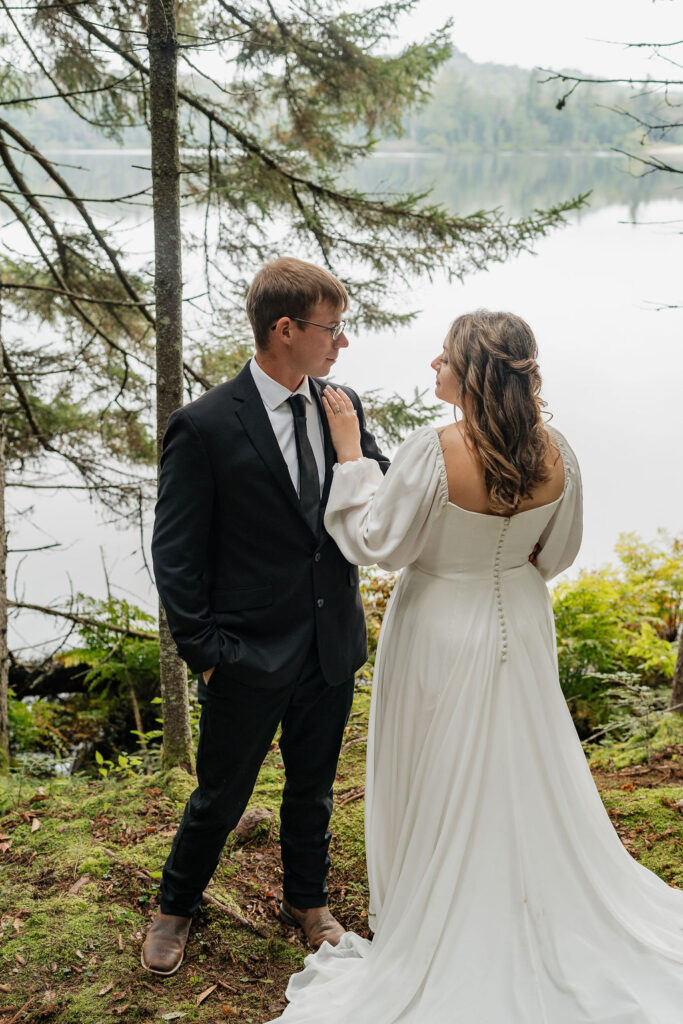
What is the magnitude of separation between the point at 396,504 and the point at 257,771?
995 mm

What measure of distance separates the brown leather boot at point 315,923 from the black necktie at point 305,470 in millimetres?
1359

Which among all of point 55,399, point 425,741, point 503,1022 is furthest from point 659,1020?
point 55,399

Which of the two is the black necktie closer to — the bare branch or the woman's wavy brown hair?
the woman's wavy brown hair

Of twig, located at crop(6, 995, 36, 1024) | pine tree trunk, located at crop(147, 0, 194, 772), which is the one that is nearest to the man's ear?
pine tree trunk, located at crop(147, 0, 194, 772)

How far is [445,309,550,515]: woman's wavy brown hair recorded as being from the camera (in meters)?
2.10

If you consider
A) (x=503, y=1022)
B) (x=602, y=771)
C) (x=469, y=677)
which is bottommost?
(x=602, y=771)

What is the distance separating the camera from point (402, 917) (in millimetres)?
2309

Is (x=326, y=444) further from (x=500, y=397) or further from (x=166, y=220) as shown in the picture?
(x=166, y=220)

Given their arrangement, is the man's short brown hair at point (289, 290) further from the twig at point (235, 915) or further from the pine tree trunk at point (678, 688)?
the pine tree trunk at point (678, 688)

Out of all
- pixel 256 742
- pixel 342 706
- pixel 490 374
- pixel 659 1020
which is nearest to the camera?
pixel 659 1020

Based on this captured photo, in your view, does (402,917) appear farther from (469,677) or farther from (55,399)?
(55,399)

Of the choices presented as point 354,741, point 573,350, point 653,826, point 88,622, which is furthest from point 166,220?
point 573,350

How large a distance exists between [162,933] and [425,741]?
1.10 m

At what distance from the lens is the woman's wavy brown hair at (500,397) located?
6.89ft
